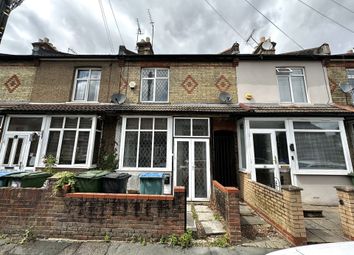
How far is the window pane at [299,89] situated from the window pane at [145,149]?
7.32 meters

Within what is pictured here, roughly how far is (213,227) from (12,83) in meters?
11.5

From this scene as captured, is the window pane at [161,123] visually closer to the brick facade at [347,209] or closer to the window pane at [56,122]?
the window pane at [56,122]

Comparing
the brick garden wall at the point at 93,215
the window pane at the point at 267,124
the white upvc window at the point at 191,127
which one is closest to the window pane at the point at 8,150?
the brick garden wall at the point at 93,215

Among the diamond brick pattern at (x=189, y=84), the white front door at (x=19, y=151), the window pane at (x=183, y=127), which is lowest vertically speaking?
the white front door at (x=19, y=151)

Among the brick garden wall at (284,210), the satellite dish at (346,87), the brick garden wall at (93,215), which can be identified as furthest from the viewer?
the satellite dish at (346,87)

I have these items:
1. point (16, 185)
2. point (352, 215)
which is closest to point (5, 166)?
point (16, 185)

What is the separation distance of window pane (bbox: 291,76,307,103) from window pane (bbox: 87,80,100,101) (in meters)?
9.84

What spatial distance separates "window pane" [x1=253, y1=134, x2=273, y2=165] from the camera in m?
7.27

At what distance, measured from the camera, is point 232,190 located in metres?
4.11

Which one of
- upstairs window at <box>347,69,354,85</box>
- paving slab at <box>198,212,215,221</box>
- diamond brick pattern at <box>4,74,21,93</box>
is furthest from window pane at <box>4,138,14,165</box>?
upstairs window at <box>347,69,354,85</box>

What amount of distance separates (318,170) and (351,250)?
648 centimetres

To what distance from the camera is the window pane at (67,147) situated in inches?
304

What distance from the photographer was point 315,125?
295 inches

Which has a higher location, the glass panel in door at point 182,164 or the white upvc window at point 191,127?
the white upvc window at point 191,127
